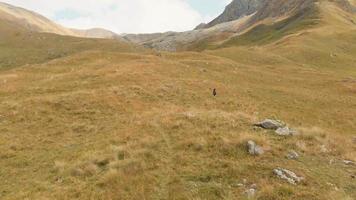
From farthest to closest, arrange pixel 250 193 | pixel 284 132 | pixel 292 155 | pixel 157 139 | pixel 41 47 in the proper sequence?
1. pixel 41 47
2. pixel 284 132
3. pixel 157 139
4. pixel 292 155
5. pixel 250 193

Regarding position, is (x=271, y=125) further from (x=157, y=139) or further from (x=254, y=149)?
(x=157, y=139)

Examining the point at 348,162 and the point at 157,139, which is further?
the point at 157,139

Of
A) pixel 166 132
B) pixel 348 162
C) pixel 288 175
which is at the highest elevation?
pixel 288 175

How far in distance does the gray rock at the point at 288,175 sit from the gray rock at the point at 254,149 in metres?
2.20

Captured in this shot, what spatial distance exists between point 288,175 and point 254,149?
9.93ft

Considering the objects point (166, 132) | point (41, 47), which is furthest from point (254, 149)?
point (41, 47)

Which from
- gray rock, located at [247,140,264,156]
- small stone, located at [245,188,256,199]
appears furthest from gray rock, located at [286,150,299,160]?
small stone, located at [245,188,256,199]

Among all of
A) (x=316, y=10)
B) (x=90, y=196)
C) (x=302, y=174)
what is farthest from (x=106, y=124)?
(x=316, y=10)

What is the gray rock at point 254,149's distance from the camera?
21067 millimetres

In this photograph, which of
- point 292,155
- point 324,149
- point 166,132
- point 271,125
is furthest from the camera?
point 271,125

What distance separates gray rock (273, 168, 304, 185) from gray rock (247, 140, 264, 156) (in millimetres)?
2204

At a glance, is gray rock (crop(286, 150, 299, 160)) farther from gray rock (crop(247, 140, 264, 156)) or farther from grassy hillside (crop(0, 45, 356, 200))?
gray rock (crop(247, 140, 264, 156))

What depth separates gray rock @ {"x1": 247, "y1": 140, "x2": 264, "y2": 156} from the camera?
2107 centimetres

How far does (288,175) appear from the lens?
1856 centimetres
